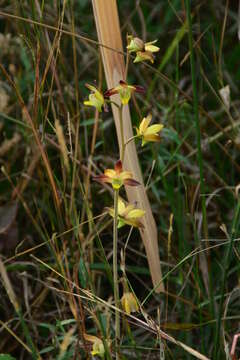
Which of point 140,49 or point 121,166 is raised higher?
point 140,49

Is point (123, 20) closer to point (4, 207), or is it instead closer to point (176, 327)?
point (4, 207)

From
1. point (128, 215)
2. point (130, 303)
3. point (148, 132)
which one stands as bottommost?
point (130, 303)

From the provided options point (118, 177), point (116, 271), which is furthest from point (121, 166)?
point (116, 271)

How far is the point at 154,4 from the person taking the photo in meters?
1.94

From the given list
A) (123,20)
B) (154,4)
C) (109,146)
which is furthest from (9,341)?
(154,4)

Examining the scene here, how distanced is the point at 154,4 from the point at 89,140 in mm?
609

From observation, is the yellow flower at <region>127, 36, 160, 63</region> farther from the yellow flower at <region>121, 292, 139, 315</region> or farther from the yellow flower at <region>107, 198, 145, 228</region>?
the yellow flower at <region>121, 292, 139, 315</region>

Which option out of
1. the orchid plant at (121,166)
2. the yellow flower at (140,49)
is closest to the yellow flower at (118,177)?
the orchid plant at (121,166)

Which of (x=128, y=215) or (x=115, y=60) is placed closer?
(x=128, y=215)

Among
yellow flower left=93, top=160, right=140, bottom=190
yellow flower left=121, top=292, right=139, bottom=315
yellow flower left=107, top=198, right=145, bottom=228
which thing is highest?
yellow flower left=93, top=160, right=140, bottom=190

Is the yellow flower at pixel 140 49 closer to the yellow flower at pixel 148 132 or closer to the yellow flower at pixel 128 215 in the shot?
the yellow flower at pixel 148 132

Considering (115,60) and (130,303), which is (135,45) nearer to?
(115,60)

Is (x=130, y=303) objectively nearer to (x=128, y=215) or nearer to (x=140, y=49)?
(x=128, y=215)

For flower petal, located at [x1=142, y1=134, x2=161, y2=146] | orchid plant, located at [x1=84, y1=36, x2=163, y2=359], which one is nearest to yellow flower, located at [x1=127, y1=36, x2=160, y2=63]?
orchid plant, located at [x1=84, y1=36, x2=163, y2=359]
